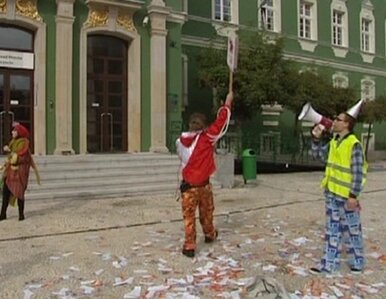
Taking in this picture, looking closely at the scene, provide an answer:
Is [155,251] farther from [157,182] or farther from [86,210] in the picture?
[157,182]

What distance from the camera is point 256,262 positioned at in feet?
20.3

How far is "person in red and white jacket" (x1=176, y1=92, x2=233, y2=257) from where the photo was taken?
252 inches

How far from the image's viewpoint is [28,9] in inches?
566

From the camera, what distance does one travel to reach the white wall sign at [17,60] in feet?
48.2

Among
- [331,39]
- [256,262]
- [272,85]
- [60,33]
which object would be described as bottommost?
[256,262]

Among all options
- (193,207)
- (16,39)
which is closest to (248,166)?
(16,39)

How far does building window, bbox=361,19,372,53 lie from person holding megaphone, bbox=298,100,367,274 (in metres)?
25.6

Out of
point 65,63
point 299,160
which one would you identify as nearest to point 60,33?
point 65,63

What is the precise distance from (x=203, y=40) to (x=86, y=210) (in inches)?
501

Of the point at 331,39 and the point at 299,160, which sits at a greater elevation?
the point at 331,39

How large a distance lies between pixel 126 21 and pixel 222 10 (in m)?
7.55

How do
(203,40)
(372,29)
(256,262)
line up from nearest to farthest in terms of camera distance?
(256,262)
(203,40)
(372,29)

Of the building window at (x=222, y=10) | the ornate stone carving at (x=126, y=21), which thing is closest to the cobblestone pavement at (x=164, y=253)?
the ornate stone carving at (x=126, y=21)

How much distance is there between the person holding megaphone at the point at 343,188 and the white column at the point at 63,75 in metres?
10.2
